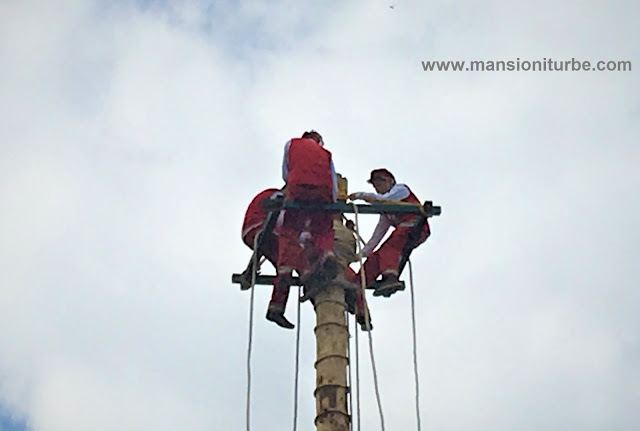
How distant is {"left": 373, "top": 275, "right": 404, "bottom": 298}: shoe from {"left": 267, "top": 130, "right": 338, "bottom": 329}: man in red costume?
40.5 inches

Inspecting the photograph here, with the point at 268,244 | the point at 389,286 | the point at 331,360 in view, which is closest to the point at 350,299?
the point at 389,286

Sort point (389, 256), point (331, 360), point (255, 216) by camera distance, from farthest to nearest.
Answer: point (389, 256), point (255, 216), point (331, 360)

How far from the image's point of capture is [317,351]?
28.4 ft

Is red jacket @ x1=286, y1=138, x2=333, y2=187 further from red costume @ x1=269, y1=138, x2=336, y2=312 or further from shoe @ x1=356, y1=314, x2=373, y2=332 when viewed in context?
shoe @ x1=356, y1=314, x2=373, y2=332

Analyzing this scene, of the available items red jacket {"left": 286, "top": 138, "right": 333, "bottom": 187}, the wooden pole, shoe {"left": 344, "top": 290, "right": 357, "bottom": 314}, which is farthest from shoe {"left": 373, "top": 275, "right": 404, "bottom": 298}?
red jacket {"left": 286, "top": 138, "right": 333, "bottom": 187}

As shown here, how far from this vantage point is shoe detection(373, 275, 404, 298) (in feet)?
32.2

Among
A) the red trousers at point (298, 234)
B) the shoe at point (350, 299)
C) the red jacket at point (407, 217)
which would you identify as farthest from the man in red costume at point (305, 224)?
the red jacket at point (407, 217)

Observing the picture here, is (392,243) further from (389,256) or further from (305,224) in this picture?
(305,224)

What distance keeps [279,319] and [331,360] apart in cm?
Answer: 125

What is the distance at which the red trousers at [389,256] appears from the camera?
387 inches

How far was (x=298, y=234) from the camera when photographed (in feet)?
30.4

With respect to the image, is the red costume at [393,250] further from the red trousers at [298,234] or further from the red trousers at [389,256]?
the red trousers at [298,234]

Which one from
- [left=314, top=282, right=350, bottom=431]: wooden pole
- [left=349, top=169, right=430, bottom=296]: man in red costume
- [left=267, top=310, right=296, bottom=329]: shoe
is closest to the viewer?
[left=314, top=282, right=350, bottom=431]: wooden pole

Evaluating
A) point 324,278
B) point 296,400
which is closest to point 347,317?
point 324,278
